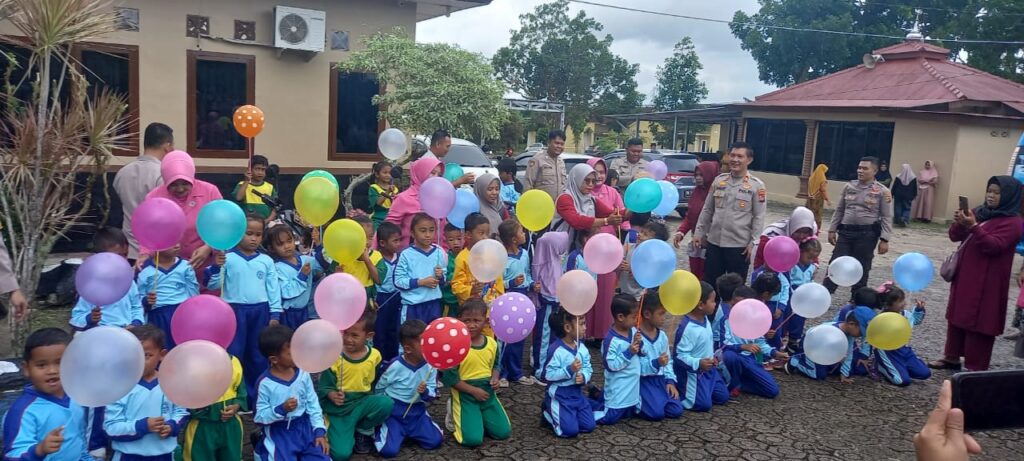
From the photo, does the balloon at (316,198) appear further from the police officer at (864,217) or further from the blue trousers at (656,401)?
the police officer at (864,217)

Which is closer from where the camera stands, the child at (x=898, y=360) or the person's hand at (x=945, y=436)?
the person's hand at (x=945, y=436)

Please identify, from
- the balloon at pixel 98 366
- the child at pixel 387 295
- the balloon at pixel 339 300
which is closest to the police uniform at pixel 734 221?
the child at pixel 387 295

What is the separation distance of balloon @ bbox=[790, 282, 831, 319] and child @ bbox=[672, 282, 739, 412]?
67cm

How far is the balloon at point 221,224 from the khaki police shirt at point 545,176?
121 inches

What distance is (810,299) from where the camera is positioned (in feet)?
16.6

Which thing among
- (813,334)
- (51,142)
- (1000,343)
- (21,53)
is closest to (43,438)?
(51,142)

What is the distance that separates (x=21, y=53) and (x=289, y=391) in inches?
255

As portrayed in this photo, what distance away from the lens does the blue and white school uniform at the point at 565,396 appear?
169 inches

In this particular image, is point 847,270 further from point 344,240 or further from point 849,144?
point 849,144

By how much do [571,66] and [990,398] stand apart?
4247 centimetres

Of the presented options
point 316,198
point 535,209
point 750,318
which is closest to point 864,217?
point 750,318

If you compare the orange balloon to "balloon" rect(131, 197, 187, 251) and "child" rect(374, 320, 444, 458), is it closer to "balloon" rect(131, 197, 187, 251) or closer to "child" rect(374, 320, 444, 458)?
"balloon" rect(131, 197, 187, 251)

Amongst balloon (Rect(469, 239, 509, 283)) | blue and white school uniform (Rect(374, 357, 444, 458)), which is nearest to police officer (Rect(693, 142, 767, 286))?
balloon (Rect(469, 239, 509, 283))

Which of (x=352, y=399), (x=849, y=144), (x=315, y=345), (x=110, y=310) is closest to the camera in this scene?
(x=315, y=345)
